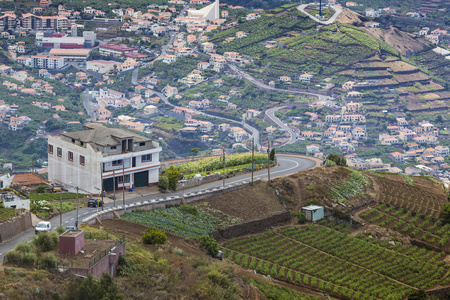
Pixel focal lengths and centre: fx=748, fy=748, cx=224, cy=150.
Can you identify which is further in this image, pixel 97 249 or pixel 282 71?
pixel 282 71

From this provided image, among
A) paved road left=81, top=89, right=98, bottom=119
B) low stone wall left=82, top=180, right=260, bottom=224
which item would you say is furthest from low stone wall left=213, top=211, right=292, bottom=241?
paved road left=81, top=89, right=98, bottom=119

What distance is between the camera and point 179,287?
27.6 meters

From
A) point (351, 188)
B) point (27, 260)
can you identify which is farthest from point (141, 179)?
point (27, 260)

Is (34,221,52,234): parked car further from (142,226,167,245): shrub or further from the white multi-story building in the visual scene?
the white multi-story building

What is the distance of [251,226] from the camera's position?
140ft

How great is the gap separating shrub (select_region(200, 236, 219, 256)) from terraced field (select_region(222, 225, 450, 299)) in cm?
185

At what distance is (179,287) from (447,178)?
128 meters

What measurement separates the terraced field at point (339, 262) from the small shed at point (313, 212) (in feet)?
3.42

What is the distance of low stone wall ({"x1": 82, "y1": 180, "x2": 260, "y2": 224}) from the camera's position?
126 feet

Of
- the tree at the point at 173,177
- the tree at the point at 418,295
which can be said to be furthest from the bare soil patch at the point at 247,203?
the tree at the point at 418,295

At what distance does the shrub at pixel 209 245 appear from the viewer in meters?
36.2

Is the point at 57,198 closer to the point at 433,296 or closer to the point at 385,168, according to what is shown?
the point at 433,296

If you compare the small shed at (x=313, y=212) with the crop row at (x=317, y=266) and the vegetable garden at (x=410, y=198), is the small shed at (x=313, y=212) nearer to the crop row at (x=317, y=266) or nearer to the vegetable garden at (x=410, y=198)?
the crop row at (x=317, y=266)

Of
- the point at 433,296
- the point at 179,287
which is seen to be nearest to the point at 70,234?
the point at 179,287
